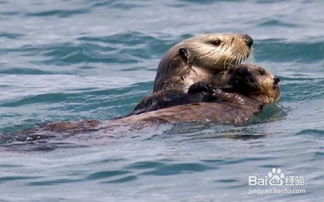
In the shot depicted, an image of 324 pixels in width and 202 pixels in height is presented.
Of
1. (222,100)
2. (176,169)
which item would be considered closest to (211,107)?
(222,100)

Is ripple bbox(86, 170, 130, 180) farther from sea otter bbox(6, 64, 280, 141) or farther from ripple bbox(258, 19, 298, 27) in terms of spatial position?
ripple bbox(258, 19, 298, 27)

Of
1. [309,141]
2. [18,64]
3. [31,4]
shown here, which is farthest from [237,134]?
[31,4]

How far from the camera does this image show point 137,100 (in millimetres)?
11727

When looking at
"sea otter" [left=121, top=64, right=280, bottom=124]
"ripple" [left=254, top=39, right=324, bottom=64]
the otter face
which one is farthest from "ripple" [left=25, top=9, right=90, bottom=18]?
"sea otter" [left=121, top=64, right=280, bottom=124]

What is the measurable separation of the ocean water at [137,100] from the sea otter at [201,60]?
0.74 meters

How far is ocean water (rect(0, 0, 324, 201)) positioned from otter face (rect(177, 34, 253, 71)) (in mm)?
719

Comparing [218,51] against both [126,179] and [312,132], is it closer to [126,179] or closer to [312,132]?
[312,132]

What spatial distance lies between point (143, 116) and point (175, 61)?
5.08ft

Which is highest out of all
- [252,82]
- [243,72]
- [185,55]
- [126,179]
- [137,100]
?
[185,55]

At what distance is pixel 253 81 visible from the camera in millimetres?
10016

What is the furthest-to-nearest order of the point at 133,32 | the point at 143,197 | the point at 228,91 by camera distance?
the point at 133,32
the point at 228,91
the point at 143,197

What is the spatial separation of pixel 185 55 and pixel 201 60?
0.64 feet

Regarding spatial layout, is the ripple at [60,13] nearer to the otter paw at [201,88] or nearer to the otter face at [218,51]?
the otter face at [218,51]

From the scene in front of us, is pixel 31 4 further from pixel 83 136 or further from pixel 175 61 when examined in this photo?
pixel 83 136
